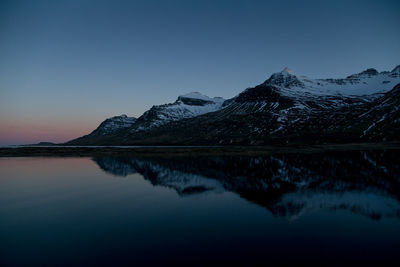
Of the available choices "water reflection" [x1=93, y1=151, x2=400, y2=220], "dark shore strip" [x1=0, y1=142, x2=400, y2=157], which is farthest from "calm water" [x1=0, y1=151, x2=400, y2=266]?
"dark shore strip" [x1=0, y1=142, x2=400, y2=157]

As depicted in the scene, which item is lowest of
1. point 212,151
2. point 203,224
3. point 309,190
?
point 203,224

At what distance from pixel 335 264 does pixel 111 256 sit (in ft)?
50.5

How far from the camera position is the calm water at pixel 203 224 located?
1689cm

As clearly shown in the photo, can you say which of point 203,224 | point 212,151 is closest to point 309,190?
point 203,224

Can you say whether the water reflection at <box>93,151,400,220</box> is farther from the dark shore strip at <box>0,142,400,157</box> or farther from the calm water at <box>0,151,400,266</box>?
the dark shore strip at <box>0,142,400,157</box>

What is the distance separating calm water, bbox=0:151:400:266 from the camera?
55.4 ft

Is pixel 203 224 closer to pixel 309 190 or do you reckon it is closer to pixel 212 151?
pixel 309 190

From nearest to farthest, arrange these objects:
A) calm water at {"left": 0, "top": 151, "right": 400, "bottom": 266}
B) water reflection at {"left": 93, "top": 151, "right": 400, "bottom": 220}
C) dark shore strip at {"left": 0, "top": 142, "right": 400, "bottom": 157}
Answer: calm water at {"left": 0, "top": 151, "right": 400, "bottom": 266}, water reflection at {"left": 93, "top": 151, "right": 400, "bottom": 220}, dark shore strip at {"left": 0, "top": 142, "right": 400, "bottom": 157}

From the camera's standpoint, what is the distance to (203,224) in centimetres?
2369

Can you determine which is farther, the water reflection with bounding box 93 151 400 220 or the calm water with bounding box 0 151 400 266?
the water reflection with bounding box 93 151 400 220

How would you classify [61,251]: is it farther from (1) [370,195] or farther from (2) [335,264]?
(1) [370,195]

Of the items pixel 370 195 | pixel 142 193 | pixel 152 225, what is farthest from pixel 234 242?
pixel 370 195

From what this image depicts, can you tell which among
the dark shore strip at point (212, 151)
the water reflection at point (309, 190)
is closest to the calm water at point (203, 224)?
the water reflection at point (309, 190)

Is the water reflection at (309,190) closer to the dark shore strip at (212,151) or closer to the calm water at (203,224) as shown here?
the calm water at (203,224)
